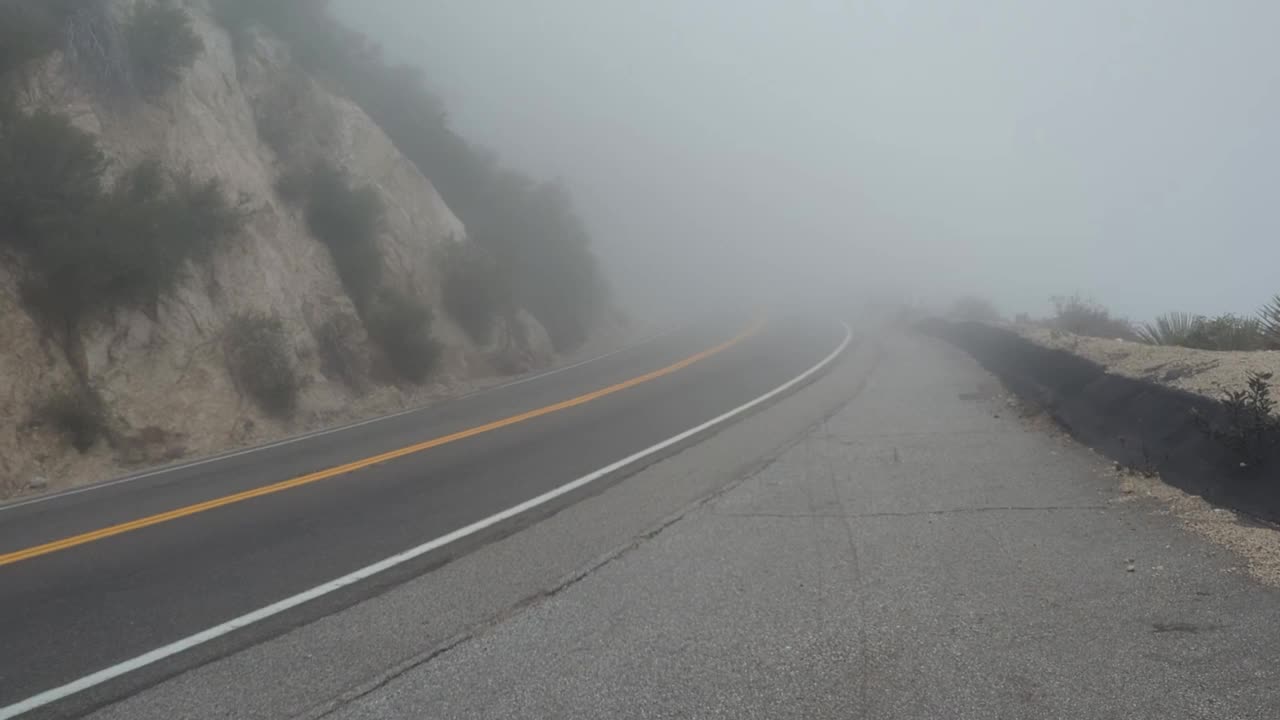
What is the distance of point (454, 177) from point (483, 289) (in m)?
8.59

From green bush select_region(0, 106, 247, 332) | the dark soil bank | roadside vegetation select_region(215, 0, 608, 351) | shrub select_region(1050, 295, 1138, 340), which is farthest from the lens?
roadside vegetation select_region(215, 0, 608, 351)

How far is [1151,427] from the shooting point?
6832 mm

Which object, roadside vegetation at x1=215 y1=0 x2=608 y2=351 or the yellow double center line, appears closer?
the yellow double center line

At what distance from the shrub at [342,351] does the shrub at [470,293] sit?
3.78 meters

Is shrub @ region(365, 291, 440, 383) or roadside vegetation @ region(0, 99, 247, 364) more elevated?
roadside vegetation @ region(0, 99, 247, 364)

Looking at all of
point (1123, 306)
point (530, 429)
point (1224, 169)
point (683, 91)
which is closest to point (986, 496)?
point (530, 429)

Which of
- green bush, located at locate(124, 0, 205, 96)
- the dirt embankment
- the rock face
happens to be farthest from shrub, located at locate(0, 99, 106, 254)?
green bush, located at locate(124, 0, 205, 96)

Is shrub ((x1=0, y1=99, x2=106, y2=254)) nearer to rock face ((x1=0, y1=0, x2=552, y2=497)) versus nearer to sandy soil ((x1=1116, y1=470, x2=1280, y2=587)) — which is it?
rock face ((x1=0, y1=0, x2=552, y2=497))

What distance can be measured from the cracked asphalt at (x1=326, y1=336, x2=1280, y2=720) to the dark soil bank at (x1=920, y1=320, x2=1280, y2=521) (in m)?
0.47

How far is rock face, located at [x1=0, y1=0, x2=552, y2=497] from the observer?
38.2ft

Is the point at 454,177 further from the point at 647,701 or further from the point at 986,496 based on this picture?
the point at 647,701

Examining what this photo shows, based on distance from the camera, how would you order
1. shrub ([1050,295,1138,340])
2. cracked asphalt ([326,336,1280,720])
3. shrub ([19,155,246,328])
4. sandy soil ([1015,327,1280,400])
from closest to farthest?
1. cracked asphalt ([326,336,1280,720])
2. sandy soil ([1015,327,1280,400])
3. shrub ([19,155,246,328])
4. shrub ([1050,295,1138,340])

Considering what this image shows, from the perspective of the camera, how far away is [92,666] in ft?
13.0

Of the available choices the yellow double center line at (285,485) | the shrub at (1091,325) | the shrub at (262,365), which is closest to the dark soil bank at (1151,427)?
the shrub at (1091,325)
